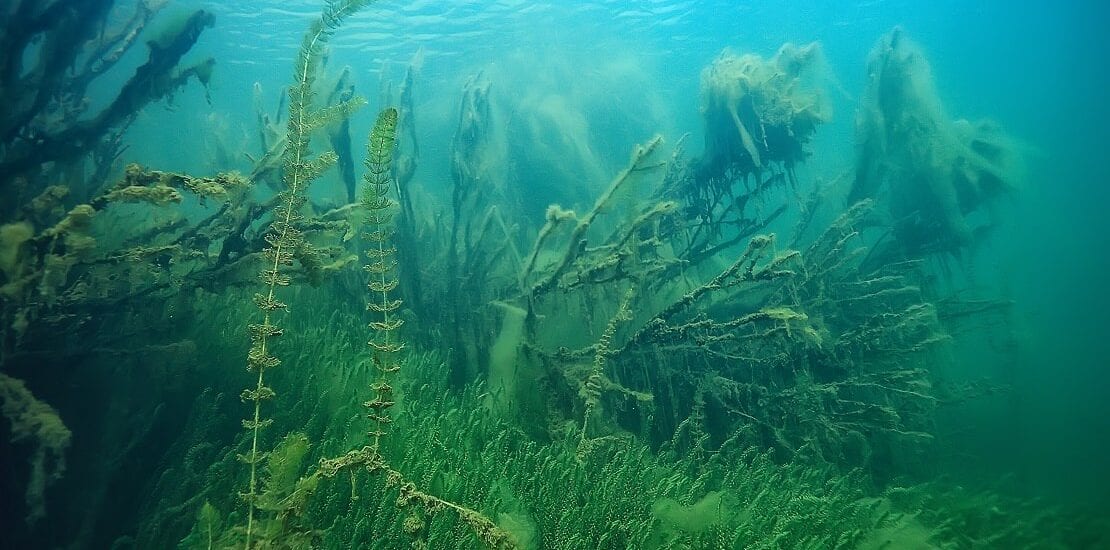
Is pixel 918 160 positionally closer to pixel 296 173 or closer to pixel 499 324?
pixel 499 324

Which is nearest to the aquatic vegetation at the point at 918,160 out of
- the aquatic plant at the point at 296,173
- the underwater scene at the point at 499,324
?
the underwater scene at the point at 499,324

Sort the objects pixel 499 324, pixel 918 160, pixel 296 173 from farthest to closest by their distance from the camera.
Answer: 1. pixel 918 160
2. pixel 499 324
3. pixel 296 173

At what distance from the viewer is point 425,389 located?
499cm

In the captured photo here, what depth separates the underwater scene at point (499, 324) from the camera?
2.76 metres

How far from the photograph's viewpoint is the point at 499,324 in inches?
252

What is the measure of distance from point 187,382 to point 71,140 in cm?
193

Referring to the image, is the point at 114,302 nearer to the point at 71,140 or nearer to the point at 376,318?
the point at 71,140

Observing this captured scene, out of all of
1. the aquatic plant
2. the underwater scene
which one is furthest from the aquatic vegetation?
the aquatic plant

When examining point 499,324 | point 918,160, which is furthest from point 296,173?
point 918,160

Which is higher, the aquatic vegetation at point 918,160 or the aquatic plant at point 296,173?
the aquatic vegetation at point 918,160

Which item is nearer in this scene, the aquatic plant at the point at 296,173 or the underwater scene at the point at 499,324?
the aquatic plant at the point at 296,173

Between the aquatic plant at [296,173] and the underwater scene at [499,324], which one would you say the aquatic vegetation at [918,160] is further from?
the aquatic plant at [296,173]

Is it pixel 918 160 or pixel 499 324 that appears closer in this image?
pixel 499 324

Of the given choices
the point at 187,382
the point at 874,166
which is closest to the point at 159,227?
the point at 187,382
